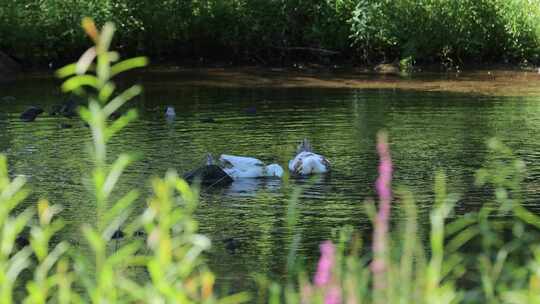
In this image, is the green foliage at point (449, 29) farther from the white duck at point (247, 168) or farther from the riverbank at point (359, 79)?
the white duck at point (247, 168)

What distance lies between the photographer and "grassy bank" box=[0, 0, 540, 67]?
2914 cm

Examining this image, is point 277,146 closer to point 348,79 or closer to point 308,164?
point 308,164

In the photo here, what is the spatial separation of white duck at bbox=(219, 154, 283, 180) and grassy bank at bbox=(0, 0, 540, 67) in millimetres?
17125

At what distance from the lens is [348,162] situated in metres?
13.4

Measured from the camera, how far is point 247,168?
40.7 feet

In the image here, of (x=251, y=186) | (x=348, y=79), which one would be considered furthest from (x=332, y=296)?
(x=348, y=79)

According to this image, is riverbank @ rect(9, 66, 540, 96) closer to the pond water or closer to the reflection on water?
the pond water

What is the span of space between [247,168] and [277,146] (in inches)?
92.0

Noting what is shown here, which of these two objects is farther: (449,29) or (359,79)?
(449,29)

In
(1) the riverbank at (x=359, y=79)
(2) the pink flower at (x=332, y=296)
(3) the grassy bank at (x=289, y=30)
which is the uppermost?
(2) the pink flower at (x=332, y=296)

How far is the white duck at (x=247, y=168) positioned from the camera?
12336 millimetres

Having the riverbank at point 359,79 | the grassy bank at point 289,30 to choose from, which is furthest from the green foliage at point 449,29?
the riverbank at point 359,79

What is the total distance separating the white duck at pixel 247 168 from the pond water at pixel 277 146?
0.21 m

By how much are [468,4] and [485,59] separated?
1.54 m
